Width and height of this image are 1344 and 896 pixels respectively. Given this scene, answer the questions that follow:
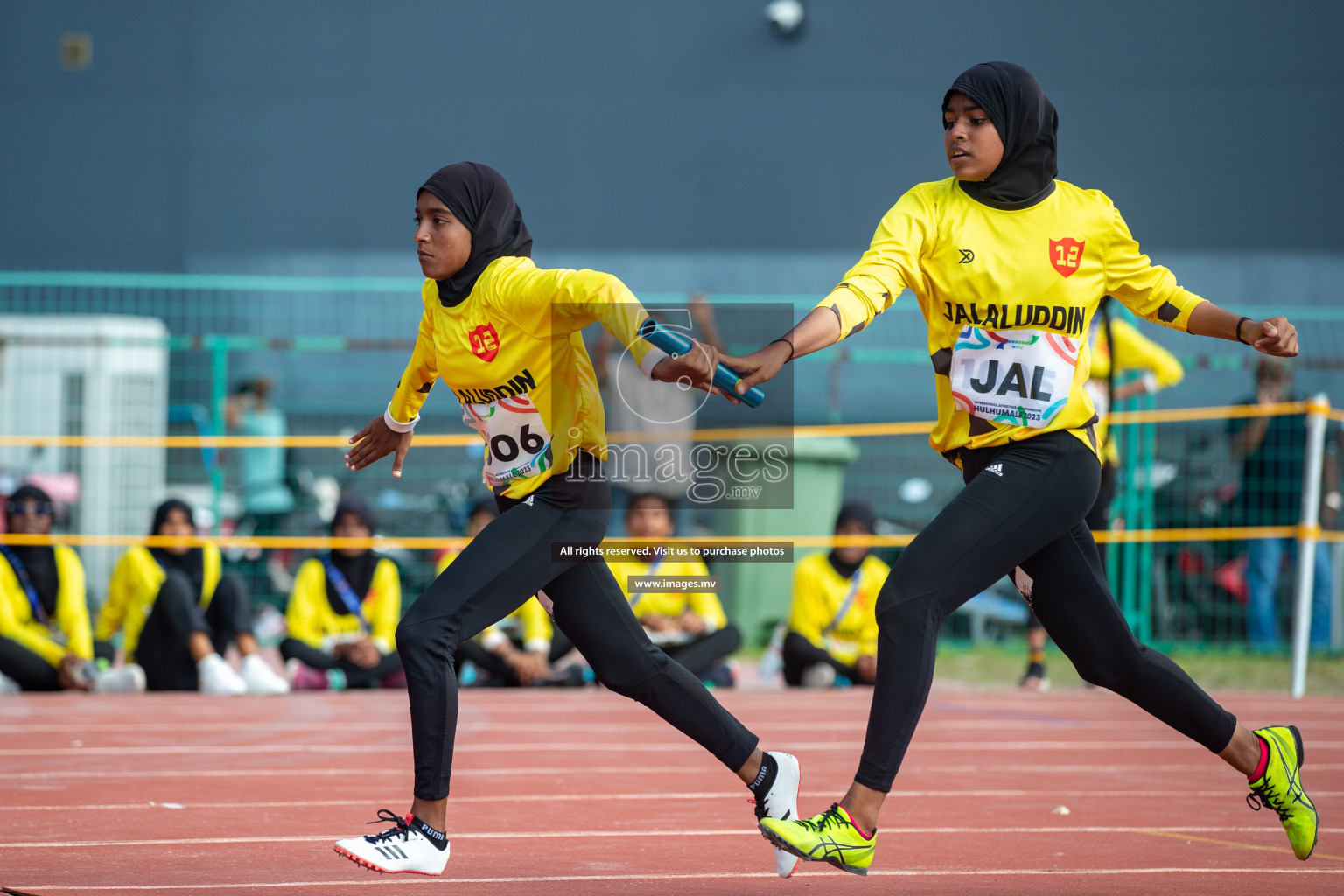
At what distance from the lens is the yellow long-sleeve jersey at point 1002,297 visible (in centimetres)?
387

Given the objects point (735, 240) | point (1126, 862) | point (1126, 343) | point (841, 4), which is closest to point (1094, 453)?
point (1126, 862)

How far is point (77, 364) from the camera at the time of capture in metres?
11.6

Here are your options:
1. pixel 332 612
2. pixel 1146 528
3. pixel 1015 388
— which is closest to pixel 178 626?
pixel 332 612

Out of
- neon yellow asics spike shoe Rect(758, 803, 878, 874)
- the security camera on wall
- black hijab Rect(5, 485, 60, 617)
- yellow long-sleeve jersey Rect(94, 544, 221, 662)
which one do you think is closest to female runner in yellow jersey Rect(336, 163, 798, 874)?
neon yellow asics spike shoe Rect(758, 803, 878, 874)

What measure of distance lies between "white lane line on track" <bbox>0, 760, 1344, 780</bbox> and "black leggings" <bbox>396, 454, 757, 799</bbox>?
7.16 feet

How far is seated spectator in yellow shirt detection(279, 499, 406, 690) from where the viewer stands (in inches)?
378

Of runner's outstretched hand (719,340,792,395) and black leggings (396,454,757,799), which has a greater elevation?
runner's outstretched hand (719,340,792,395)

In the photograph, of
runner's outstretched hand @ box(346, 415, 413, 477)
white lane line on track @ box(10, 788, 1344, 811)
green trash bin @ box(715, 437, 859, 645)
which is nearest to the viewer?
runner's outstretched hand @ box(346, 415, 413, 477)

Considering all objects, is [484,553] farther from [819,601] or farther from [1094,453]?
[819,601]

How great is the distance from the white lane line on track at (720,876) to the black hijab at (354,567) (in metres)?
5.96

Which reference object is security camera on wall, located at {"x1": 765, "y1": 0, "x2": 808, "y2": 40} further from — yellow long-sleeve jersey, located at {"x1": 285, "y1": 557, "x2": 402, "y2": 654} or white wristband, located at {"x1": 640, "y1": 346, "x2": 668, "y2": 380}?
white wristband, located at {"x1": 640, "y1": 346, "x2": 668, "y2": 380}

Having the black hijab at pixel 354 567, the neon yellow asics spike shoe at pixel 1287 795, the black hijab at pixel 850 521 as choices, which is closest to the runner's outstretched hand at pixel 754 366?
the neon yellow asics spike shoe at pixel 1287 795

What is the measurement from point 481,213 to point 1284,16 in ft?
48.1

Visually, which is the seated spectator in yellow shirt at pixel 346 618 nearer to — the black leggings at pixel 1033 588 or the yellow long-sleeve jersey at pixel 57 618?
the yellow long-sleeve jersey at pixel 57 618
